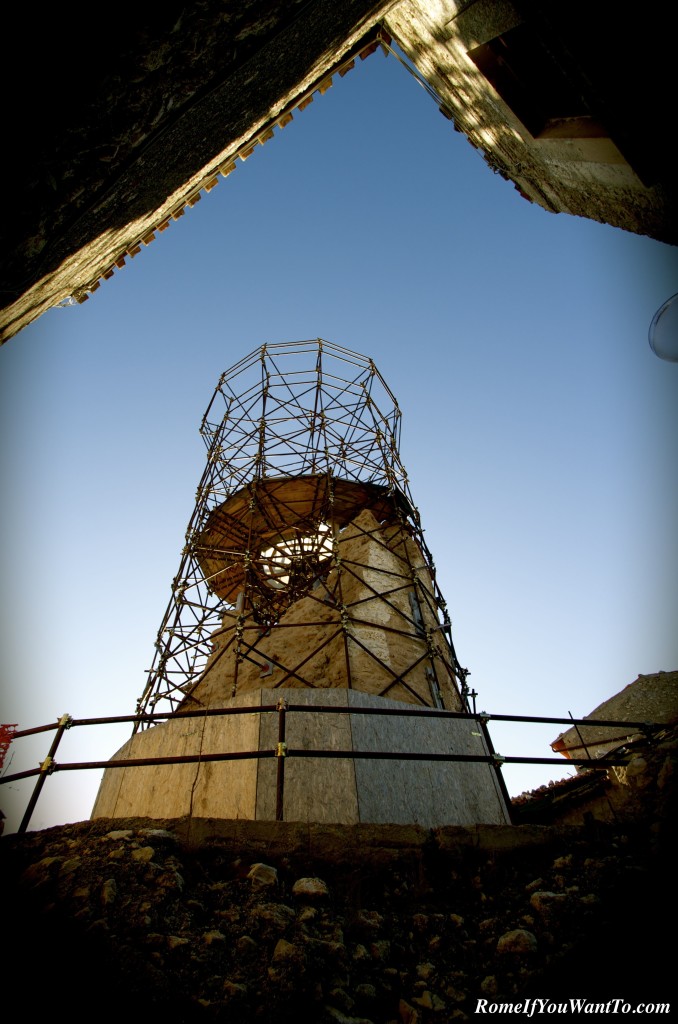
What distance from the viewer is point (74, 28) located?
2182 mm

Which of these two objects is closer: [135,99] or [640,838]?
[135,99]

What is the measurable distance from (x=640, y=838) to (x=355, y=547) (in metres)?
7.51

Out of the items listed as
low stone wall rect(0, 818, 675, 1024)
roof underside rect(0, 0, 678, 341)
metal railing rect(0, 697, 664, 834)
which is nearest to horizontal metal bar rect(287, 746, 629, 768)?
metal railing rect(0, 697, 664, 834)

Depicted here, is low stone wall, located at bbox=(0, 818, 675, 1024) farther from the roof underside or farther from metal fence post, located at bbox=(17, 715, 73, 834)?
the roof underside

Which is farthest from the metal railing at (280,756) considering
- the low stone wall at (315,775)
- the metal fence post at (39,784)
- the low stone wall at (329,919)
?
the low stone wall at (315,775)

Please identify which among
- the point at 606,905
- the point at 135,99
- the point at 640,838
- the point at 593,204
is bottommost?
the point at 606,905

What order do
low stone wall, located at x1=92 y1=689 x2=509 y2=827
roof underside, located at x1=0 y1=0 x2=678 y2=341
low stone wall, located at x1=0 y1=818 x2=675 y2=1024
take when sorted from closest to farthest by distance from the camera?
low stone wall, located at x1=0 y1=818 x2=675 y2=1024 < roof underside, located at x1=0 y1=0 x2=678 y2=341 < low stone wall, located at x1=92 y1=689 x2=509 y2=827

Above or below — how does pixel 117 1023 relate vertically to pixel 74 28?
below

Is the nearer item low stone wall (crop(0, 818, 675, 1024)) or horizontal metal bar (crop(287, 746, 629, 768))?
low stone wall (crop(0, 818, 675, 1024))

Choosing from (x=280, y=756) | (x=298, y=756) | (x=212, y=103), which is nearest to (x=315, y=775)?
(x=298, y=756)

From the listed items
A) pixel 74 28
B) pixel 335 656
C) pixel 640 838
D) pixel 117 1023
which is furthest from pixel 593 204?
pixel 117 1023

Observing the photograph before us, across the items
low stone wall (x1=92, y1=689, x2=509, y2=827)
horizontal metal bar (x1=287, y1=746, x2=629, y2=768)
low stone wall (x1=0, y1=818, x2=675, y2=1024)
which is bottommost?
low stone wall (x1=0, y1=818, x2=675, y2=1024)

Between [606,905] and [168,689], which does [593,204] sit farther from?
[168,689]

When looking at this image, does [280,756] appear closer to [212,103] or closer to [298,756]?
[298,756]
